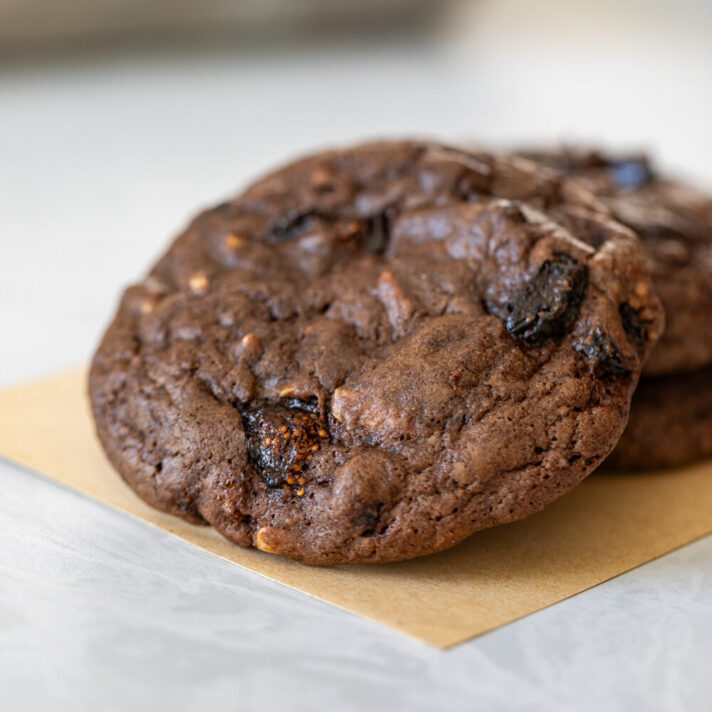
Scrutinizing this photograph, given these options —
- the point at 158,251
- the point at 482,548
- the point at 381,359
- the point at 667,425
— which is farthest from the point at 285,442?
the point at 158,251

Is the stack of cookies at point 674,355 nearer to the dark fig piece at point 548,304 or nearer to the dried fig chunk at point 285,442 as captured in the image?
the dark fig piece at point 548,304

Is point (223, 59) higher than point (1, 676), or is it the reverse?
point (1, 676)

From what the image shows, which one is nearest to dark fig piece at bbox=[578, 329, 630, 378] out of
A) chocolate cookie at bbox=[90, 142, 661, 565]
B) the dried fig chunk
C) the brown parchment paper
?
chocolate cookie at bbox=[90, 142, 661, 565]

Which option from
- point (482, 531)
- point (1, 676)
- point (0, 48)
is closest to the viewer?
point (1, 676)

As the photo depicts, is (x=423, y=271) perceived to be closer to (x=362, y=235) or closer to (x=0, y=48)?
(x=362, y=235)

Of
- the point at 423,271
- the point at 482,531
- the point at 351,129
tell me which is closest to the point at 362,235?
the point at 423,271

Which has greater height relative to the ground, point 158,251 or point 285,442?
point 285,442

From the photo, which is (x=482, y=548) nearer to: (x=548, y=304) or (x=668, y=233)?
(x=548, y=304)
